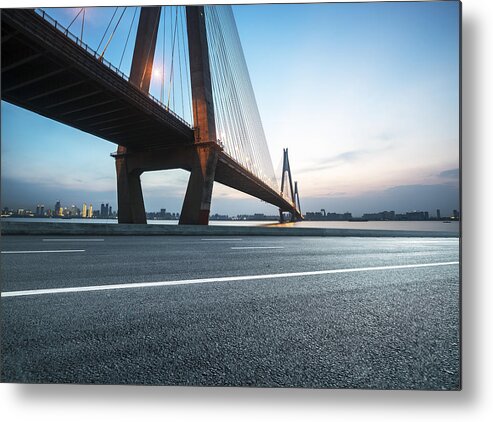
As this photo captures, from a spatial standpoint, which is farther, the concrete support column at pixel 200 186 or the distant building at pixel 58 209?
the concrete support column at pixel 200 186

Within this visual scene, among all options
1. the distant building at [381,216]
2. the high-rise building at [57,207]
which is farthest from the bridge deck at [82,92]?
the distant building at [381,216]

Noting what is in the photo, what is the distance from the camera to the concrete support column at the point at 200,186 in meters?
15.1

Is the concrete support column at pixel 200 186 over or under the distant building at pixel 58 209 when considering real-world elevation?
over

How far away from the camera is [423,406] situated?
1253mm

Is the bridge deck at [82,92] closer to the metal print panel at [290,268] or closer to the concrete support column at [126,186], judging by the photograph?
the metal print panel at [290,268]

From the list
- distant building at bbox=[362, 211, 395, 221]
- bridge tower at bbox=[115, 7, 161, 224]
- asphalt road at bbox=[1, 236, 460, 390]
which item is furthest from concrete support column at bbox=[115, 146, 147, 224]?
asphalt road at bbox=[1, 236, 460, 390]

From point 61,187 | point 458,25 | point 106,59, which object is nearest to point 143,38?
point 106,59

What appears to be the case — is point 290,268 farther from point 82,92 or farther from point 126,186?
point 126,186

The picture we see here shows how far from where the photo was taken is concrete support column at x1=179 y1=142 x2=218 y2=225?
15062 mm

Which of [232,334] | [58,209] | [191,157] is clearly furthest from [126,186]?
[232,334]

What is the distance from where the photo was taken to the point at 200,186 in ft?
50.9

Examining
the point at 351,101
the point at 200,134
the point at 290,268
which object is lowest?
the point at 290,268

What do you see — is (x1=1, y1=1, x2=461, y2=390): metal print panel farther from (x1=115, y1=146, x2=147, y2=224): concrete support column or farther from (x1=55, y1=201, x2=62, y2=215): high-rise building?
(x1=115, y1=146, x2=147, y2=224): concrete support column

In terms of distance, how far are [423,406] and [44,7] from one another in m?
3.63
